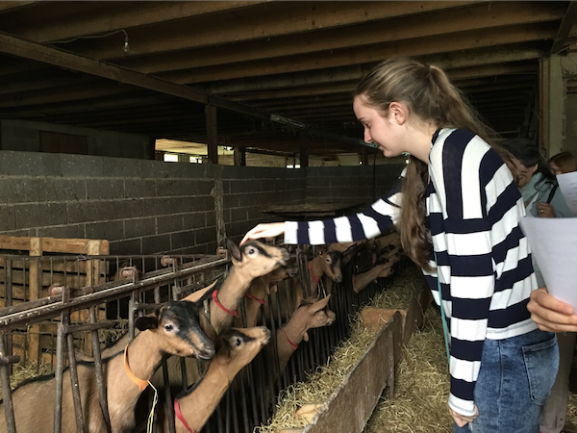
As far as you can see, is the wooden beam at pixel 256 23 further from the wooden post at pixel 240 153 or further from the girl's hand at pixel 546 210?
the wooden post at pixel 240 153

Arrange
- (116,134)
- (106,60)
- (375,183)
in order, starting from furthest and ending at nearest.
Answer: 1. (116,134)
2. (375,183)
3. (106,60)

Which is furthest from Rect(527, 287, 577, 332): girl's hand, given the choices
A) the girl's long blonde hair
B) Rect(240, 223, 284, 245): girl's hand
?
Rect(240, 223, 284, 245): girl's hand

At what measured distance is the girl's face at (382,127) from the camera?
57.8 inches

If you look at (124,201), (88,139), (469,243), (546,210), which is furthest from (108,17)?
(88,139)

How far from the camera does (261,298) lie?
313 centimetres

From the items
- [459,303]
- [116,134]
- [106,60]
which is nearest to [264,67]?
[106,60]

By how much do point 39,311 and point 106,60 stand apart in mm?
4826

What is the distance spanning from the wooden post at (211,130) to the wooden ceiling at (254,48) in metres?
0.16

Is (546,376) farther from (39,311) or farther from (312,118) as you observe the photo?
(312,118)

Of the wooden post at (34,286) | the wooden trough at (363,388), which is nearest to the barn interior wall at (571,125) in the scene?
the wooden trough at (363,388)

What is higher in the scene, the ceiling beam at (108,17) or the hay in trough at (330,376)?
the ceiling beam at (108,17)

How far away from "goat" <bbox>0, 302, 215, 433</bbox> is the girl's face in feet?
3.57

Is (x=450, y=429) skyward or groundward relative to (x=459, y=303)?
groundward

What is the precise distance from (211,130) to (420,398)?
5.82 metres
